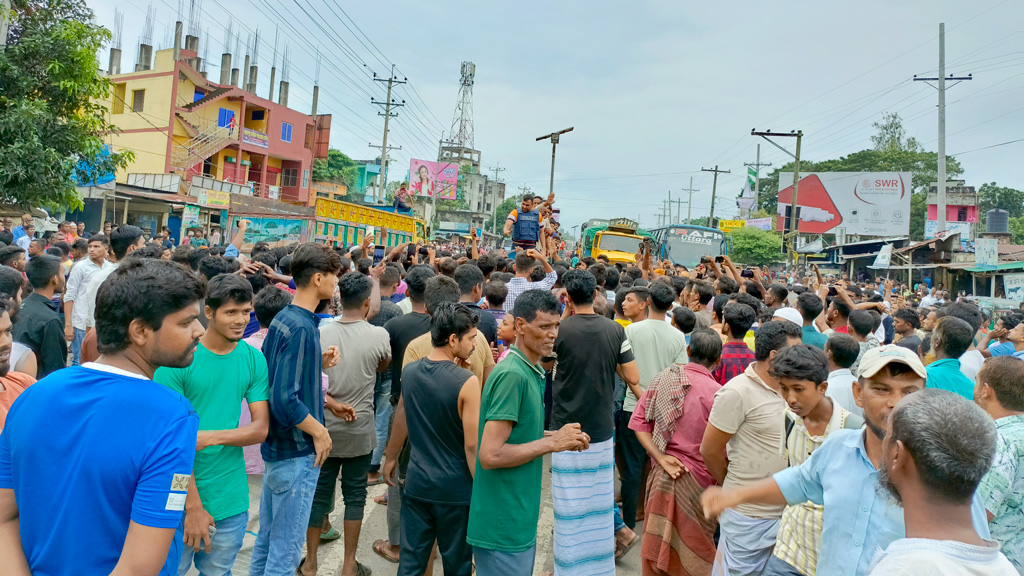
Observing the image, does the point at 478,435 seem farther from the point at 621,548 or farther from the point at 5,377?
the point at 621,548

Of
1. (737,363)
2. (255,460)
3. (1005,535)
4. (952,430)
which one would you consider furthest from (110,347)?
(737,363)

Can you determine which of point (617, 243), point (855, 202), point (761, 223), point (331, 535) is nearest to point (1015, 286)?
point (617, 243)

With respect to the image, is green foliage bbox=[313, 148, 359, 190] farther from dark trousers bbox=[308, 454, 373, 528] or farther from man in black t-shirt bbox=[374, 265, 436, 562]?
dark trousers bbox=[308, 454, 373, 528]

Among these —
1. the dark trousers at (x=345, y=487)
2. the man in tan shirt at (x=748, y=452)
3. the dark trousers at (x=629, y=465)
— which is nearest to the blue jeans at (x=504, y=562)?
the man in tan shirt at (x=748, y=452)

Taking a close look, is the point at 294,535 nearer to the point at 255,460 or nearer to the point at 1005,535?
the point at 255,460

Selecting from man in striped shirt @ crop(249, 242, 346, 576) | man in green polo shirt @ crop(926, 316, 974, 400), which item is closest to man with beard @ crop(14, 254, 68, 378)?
man in striped shirt @ crop(249, 242, 346, 576)

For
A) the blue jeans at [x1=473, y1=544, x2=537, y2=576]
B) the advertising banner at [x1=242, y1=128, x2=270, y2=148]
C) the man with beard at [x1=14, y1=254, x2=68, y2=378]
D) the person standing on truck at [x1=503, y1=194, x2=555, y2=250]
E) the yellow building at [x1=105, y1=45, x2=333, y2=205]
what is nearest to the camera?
the blue jeans at [x1=473, y1=544, x2=537, y2=576]

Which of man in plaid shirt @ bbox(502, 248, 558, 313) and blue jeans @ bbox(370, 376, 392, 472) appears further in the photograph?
man in plaid shirt @ bbox(502, 248, 558, 313)

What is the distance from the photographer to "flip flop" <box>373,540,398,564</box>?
15.3 ft

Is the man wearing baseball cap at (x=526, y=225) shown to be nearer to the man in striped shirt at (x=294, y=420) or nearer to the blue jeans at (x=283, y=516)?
the man in striped shirt at (x=294, y=420)

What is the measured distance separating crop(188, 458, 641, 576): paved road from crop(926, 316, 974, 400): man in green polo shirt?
266 centimetres

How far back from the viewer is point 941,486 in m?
1.59

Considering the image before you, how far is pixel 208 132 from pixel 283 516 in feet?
125

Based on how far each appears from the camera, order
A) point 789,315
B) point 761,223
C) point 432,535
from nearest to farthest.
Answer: point 432,535 → point 789,315 → point 761,223
